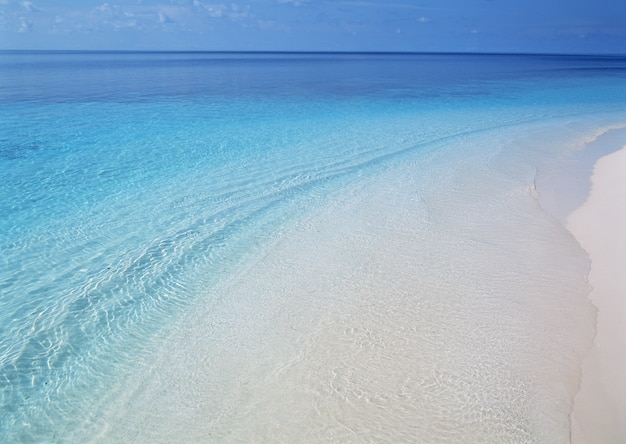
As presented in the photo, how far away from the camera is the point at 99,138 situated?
42.4ft

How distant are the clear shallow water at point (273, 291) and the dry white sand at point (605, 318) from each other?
0.47ft

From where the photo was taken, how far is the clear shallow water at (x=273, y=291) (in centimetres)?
358

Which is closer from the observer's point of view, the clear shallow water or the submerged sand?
the submerged sand

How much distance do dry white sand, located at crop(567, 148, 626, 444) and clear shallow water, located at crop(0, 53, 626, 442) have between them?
0.14 meters

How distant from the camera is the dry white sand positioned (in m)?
3.35

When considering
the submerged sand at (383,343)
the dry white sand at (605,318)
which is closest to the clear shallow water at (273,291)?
the submerged sand at (383,343)

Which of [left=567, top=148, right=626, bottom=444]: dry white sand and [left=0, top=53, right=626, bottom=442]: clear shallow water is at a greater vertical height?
[left=567, top=148, right=626, bottom=444]: dry white sand

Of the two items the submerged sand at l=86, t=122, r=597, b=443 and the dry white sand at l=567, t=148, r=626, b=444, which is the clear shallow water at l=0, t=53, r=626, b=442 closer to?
the submerged sand at l=86, t=122, r=597, b=443

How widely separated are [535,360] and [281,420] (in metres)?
2.09

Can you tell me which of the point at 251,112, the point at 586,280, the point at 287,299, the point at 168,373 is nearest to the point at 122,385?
the point at 168,373

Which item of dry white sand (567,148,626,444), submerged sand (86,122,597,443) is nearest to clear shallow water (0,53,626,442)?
submerged sand (86,122,597,443)

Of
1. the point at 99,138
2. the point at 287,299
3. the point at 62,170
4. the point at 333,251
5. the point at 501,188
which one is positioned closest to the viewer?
the point at 287,299

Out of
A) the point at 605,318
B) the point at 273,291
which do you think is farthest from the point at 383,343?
the point at 605,318

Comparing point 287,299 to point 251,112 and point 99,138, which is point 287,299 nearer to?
point 99,138
